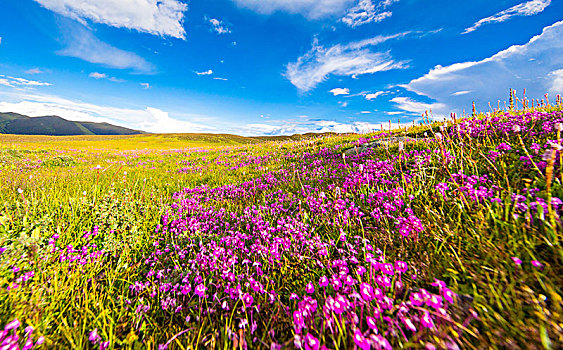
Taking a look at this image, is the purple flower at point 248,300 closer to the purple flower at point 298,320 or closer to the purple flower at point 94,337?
the purple flower at point 298,320

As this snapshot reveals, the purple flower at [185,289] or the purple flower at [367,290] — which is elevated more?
the purple flower at [367,290]

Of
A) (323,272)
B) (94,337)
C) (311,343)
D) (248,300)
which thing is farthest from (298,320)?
(94,337)

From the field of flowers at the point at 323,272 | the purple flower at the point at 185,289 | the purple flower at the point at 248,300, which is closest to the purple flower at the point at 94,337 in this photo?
the field of flowers at the point at 323,272

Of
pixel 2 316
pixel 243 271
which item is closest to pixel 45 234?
pixel 2 316

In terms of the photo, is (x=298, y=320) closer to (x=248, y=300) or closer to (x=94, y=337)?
(x=248, y=300)

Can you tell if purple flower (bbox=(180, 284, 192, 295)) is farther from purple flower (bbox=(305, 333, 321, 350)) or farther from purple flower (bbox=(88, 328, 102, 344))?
purple flower (bbox=(305, 333, 321, 350))

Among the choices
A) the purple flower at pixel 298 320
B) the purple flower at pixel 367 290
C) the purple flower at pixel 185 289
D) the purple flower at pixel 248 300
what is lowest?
the purple flower at pixel 185 289

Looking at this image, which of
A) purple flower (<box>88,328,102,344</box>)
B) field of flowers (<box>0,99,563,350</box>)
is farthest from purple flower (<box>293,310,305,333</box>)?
purple flower (<box>88,328,102,344</box>)

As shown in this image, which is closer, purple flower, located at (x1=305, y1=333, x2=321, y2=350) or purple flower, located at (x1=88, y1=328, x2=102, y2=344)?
purple flower, located at (x1=305, y1=333, x2=321, y2=350)

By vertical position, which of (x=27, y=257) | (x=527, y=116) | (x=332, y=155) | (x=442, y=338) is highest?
(x=527, y=116)

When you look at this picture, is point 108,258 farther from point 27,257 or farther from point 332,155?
point 332,155

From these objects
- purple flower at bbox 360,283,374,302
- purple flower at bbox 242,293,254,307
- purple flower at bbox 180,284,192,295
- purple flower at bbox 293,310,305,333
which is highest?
purple flower at bbox 360,283,374,302

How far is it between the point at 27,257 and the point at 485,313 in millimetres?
4975

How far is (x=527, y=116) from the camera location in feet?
15.9
